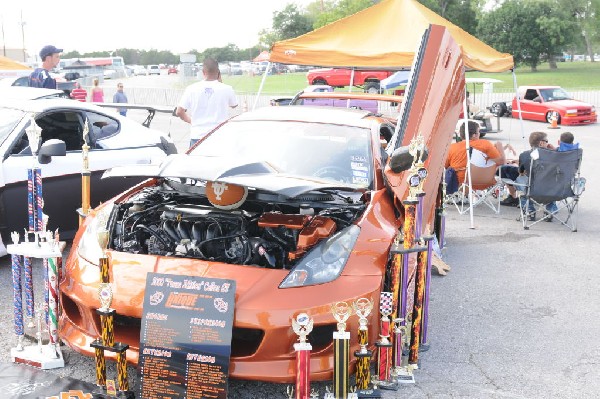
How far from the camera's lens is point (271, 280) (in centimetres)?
366

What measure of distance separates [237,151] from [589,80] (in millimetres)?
50018

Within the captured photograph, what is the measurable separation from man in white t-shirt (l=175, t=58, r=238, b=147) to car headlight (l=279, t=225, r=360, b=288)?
13.8ft

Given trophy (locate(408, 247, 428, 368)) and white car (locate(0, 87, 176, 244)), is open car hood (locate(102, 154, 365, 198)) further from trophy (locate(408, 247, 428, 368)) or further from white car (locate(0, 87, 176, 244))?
white car (locate(0, 87, 176, 244))

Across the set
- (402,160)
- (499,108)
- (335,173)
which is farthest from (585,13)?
(402,160)

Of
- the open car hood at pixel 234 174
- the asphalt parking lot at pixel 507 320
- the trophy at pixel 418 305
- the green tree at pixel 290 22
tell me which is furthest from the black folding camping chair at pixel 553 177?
the green tree at pixel 290 22

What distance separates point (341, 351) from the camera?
11.3 feet

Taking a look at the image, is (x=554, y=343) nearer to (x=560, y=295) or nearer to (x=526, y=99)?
(x=560, y=295)

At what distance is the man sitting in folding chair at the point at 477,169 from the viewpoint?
9047 mm

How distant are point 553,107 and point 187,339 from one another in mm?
21227

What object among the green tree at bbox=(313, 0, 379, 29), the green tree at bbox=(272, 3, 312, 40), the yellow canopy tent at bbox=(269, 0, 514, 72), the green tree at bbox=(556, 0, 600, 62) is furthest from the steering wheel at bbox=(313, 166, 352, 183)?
the green tree at bbox=(272, 3, 312, 40)

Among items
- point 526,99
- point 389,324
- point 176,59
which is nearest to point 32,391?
point 389,324

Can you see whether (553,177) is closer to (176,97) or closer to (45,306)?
(45,306)

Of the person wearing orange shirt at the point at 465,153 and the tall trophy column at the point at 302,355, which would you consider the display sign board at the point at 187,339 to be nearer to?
the tall trophy column at the point at 302,355

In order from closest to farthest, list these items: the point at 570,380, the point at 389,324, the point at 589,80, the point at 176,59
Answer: the point at 389,324 → the point at 570,380 → the point at 589,80 → the point at 176,59
